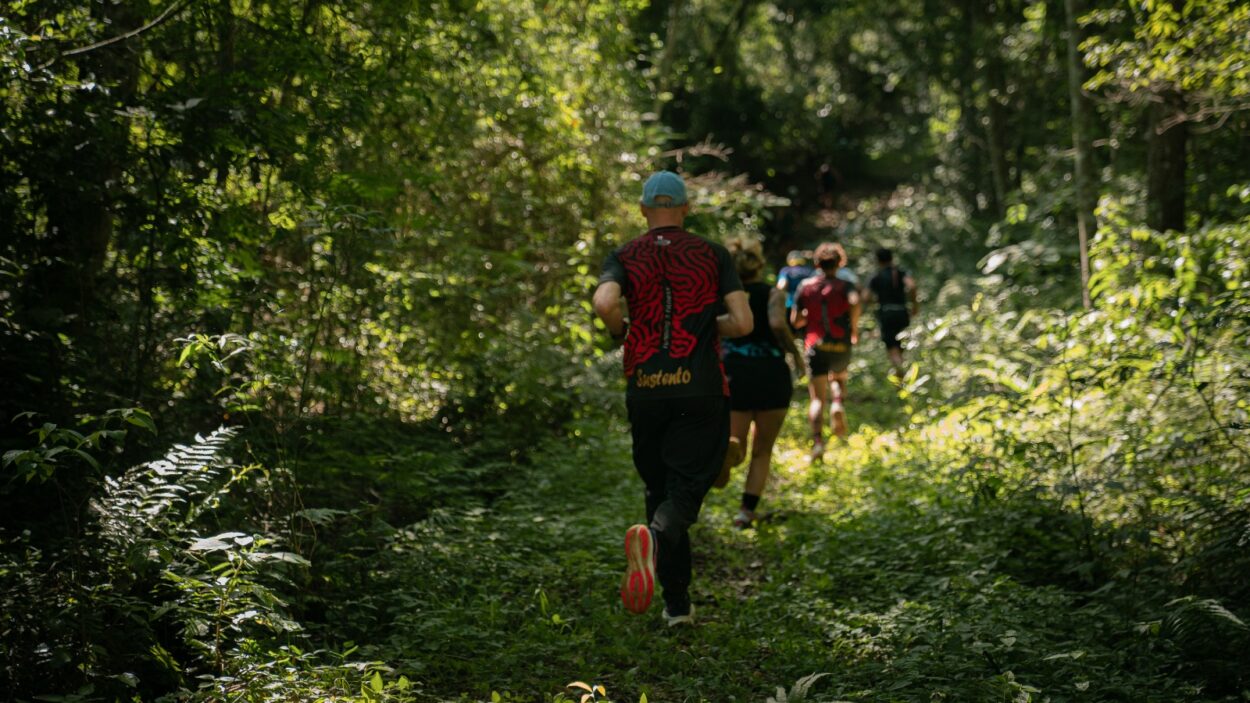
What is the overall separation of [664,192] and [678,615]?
239 centimetres

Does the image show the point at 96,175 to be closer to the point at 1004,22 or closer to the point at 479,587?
the point at 479,587

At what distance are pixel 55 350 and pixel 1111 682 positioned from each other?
5.55 m

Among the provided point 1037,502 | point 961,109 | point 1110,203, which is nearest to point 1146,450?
point 1037,502

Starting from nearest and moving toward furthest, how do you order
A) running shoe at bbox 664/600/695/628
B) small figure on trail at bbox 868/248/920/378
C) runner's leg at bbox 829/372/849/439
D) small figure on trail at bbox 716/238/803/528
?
running shoe at bbox 664/600/695/628, small figure on trail at bbox 716/238/803/528, runner's leg at bbox 829/372/849/439, small figure on trail at bbox 868/248/920/378

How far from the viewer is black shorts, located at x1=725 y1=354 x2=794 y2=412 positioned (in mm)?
7590

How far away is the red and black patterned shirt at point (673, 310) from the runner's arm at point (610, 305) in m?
0.09

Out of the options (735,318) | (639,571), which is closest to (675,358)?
(735,318)

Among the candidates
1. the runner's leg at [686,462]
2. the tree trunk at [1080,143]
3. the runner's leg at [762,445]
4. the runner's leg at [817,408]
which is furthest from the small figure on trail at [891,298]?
the runner's leg at [686,462]

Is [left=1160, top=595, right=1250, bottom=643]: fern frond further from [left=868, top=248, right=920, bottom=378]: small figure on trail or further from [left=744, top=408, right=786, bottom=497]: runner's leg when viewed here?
[left=868, top=248, right=920, bottom=378]: small figure on trail

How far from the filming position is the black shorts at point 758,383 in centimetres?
759

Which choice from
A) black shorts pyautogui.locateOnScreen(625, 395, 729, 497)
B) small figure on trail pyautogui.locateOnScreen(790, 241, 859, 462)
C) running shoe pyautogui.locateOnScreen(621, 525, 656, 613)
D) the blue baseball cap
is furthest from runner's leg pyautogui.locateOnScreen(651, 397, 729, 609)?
small figure on trail pyautogui.locateOnScreen(790, 241, 859, 462)

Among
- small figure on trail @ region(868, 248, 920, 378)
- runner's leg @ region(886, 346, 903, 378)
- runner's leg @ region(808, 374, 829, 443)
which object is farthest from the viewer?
small figure on trail @ region(868, 248, 920, 378)

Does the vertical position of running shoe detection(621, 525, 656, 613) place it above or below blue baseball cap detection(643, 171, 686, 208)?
below

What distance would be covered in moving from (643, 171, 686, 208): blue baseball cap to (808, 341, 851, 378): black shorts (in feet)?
16.6
